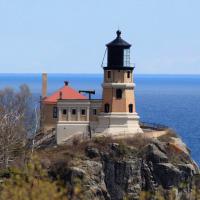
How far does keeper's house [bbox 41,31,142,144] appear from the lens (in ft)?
210

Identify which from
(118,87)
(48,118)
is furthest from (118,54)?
(48,118)

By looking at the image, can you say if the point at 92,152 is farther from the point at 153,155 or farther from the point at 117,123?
the point at 117,123

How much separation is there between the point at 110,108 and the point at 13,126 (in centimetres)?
738

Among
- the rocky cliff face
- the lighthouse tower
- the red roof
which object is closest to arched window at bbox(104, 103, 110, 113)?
the lighthouse tower

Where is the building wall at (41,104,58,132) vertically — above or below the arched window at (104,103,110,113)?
below

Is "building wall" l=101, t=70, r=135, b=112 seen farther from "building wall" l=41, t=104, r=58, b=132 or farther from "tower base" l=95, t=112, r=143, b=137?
"building wall" l=41, t=104, r=58, b=132

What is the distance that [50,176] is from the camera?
2205 inches

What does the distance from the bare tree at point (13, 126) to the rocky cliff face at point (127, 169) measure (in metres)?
2.98

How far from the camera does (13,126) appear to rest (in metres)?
62.4

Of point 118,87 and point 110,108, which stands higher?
point 118,87

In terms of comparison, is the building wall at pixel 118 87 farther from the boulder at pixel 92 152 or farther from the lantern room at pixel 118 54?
the boulder at pixel 92 152

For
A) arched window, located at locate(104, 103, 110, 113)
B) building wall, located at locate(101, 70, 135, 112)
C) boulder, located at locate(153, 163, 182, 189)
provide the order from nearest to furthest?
1. boulder, located at locate(153, 163, 182, 189)
2. building wall, located at locate(101, 70, 135, 112)
3. arched window, located at locate(104, 103, 110, 113)

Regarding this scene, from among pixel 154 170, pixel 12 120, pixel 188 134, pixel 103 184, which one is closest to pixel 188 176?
pixel 154 170

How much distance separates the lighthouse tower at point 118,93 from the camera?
6425 centimetres
